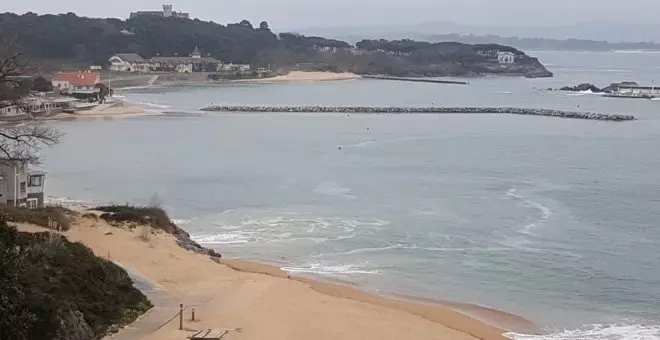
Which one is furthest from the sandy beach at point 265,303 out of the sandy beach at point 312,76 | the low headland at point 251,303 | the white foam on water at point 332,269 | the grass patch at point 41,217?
the sandy beach at point 312,76

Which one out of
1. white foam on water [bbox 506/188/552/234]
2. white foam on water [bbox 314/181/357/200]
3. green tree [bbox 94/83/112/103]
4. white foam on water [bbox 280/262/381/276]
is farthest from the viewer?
green tree [bbox 94/83/112/103]

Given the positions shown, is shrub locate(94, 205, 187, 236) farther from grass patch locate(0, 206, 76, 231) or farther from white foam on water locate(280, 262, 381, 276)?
white foam on water locate(280, 262, 381, 276)

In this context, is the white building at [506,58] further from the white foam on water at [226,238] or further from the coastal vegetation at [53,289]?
the coastal vegetation at [53,289]

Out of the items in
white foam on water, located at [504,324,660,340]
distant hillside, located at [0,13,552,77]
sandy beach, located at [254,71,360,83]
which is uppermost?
distant hillside, located at [0,13,552,77]

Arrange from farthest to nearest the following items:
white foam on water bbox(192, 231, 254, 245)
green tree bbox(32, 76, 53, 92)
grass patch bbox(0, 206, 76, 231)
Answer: green tree bbox(32, 76, 53, 92)
white foam on water bbox(192, 231, 254, 245)
grass patch bbox(0, 206, 76, 231)

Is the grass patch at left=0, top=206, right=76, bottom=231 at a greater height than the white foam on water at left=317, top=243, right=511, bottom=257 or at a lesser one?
greater

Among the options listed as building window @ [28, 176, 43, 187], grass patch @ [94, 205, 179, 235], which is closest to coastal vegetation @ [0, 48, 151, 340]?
grass patch @ [94, 205, 179, 235]

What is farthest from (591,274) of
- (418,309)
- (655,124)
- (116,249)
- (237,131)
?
(655,124)

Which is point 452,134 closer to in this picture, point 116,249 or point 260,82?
point 116,249
